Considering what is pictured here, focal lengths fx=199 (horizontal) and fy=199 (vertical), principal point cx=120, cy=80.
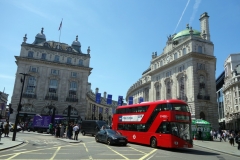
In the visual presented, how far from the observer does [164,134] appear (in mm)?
18000

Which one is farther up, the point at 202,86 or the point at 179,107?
the point at 202,86

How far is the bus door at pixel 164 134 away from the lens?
17.5m

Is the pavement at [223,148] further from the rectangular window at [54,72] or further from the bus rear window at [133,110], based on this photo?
the rectangular window at [54,72]

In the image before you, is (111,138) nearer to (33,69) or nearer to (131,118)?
(131,118)

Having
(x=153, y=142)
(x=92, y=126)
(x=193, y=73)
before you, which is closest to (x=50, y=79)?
(x=92, y=126)

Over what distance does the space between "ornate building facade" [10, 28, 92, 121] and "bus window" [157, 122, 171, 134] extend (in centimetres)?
4183

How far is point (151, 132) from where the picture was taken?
64.4 ft

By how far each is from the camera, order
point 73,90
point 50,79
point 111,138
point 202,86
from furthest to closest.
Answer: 1. point 73,90
2. point 50,79
3. point 202,86
4. point 111,138

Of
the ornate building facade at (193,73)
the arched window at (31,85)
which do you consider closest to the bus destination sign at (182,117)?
the ornate building facade at (193,73)

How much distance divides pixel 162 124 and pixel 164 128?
423mm

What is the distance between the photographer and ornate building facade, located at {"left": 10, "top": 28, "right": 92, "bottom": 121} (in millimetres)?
55375

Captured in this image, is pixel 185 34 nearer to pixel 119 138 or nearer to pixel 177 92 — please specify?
pixel 177 92

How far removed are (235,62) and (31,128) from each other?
251 ft

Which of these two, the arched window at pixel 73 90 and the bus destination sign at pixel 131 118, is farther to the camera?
the arched window at pixel 73 90
